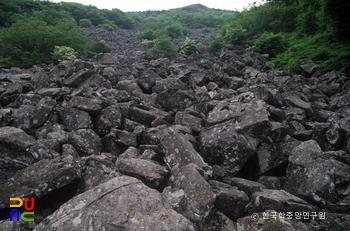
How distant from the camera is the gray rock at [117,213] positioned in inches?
132

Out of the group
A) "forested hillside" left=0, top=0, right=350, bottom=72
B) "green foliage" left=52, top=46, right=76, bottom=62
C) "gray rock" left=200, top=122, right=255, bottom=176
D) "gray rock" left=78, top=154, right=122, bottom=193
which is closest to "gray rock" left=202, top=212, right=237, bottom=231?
"gray rock" left=200, top=122, right=255, bottom=176

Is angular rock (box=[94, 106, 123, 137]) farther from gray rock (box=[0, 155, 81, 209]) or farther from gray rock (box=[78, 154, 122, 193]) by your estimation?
gray rock (box=[0, 155, 81, 209])

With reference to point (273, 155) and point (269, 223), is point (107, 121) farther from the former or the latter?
point (269, 223)

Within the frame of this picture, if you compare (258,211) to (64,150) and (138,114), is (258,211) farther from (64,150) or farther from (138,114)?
(138,114)

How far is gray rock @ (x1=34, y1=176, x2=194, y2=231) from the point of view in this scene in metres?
3.35

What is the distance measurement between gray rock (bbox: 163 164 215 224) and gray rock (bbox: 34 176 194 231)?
0.30 m

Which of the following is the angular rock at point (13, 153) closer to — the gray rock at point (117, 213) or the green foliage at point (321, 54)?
the gray rock at point (117, 213)

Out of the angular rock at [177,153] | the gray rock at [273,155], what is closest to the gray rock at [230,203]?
the angular rock at [177,153]

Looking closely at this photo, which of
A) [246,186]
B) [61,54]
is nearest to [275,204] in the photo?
[246,186]

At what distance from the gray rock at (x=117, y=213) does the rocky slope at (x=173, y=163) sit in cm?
2

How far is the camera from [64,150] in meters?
5.64

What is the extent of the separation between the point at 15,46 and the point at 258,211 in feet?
71.9

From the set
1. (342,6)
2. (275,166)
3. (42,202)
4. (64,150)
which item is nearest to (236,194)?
(275,166)

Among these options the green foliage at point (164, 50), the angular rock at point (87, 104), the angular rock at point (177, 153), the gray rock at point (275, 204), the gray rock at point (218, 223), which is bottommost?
the gray rock at point (218, 223)
